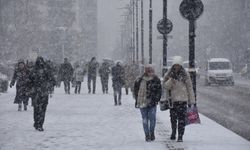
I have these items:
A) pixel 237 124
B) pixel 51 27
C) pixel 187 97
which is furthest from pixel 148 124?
pixel 51 27

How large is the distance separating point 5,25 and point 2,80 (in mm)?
49515

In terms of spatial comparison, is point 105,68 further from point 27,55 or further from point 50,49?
point 50,49

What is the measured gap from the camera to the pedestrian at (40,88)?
16062mm

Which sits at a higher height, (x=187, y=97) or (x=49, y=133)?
(x=187, y=97)

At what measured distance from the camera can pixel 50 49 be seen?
Result: 98562 mm

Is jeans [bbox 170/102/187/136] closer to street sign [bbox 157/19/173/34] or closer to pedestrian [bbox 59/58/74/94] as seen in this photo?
street sign [bbox 157/19/173/34]

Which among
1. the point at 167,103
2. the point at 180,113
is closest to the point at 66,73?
the point at 167,103

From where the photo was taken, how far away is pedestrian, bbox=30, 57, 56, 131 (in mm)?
16062

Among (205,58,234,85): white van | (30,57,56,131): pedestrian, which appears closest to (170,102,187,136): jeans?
(30,57,56,131): pedestrian

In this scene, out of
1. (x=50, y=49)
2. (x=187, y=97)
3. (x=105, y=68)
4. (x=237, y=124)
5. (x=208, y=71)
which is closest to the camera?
(x=187, y=97)

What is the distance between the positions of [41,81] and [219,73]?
95.3ft

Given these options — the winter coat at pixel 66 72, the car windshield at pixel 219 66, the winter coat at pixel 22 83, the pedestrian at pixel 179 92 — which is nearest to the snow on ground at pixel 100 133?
the pedestrian at pixel 179 92

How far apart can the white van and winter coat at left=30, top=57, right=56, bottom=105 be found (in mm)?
28734

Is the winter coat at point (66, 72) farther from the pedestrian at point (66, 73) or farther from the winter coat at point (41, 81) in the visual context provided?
the winter coat at point (41, 81)
